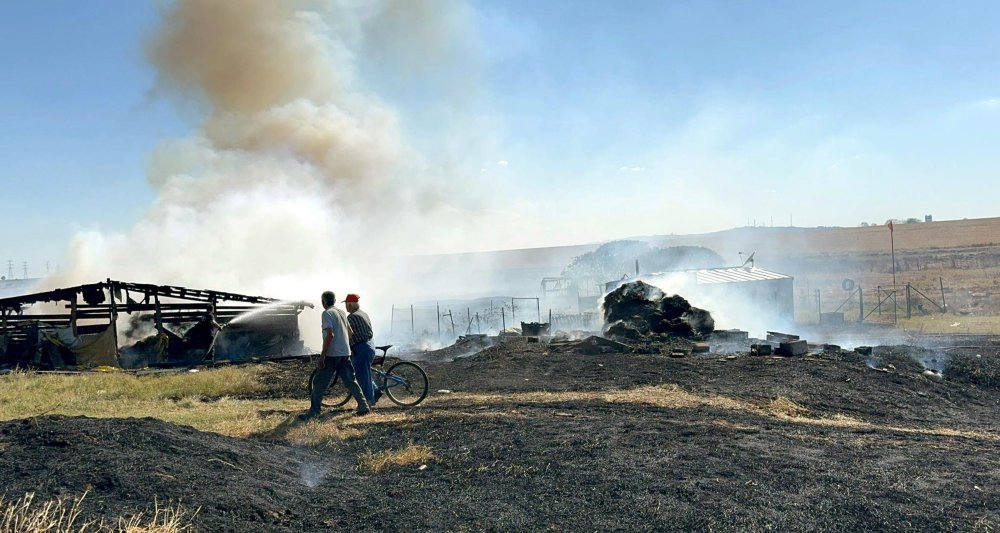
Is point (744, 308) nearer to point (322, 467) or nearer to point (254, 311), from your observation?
point (254, 311)

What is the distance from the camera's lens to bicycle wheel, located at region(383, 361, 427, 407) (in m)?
10.3

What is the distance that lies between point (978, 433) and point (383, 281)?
59164 millimetres

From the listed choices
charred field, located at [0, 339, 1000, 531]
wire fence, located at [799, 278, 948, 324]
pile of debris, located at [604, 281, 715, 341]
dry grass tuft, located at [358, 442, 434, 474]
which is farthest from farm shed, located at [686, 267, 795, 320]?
dry grass tuft, located at [358, 442, 434, 474]

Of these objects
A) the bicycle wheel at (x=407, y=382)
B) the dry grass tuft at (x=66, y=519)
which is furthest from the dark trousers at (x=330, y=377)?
the dry grass tuft at (x=66, y=519)

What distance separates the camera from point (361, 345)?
9484mm

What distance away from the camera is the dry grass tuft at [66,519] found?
13.1 ft

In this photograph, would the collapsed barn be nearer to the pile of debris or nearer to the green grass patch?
the green grass patch

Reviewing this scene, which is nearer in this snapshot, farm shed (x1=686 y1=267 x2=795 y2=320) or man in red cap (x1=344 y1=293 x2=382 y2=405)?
man in red cap (x1=344 y1=293 x2=382 y2=405)

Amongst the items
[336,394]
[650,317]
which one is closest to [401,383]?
[336,394]

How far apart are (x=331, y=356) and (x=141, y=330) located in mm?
14454

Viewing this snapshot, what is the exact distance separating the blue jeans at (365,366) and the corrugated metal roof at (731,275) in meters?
21.9

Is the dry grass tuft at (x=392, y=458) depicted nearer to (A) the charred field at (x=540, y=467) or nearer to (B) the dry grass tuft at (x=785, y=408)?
(A) the charred field at (x=540, y=467)

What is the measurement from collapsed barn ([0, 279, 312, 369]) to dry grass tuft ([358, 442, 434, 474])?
12.6 m

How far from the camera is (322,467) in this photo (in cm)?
654
